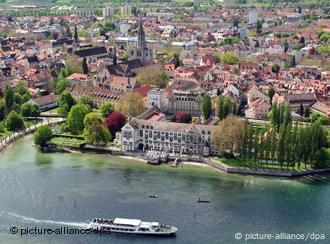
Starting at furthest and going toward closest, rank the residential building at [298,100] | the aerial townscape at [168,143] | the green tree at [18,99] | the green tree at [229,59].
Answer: the green tree at [229,59] → the green tree at [18,99] → the residential building at [298,100] → the aerial townscape at [168,143]

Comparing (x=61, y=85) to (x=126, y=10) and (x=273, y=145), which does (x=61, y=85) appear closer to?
(x=273, y=145)

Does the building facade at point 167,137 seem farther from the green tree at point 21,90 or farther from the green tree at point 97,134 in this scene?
the green tree at point 21,90

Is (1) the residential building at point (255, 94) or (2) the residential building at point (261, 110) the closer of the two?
(2) the residential building at point (261, 110)

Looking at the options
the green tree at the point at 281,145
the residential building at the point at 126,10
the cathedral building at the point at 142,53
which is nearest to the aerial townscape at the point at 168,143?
the green tree at the point at 281,145

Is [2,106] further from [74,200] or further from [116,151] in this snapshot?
[74,200]

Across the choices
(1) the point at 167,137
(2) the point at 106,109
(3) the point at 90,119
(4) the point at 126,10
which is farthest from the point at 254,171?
(4) the point at 126,10

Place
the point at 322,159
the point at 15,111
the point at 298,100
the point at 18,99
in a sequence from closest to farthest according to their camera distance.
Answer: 1. the point at 322,159
2. the point at 15,111
3. the point at 298,100
4. the point at 18,99

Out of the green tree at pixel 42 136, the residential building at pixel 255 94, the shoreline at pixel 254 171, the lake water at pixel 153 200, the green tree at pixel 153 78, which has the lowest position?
the lake water at pixel 153 200

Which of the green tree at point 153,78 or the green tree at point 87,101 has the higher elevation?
the green tree at point 153,78
